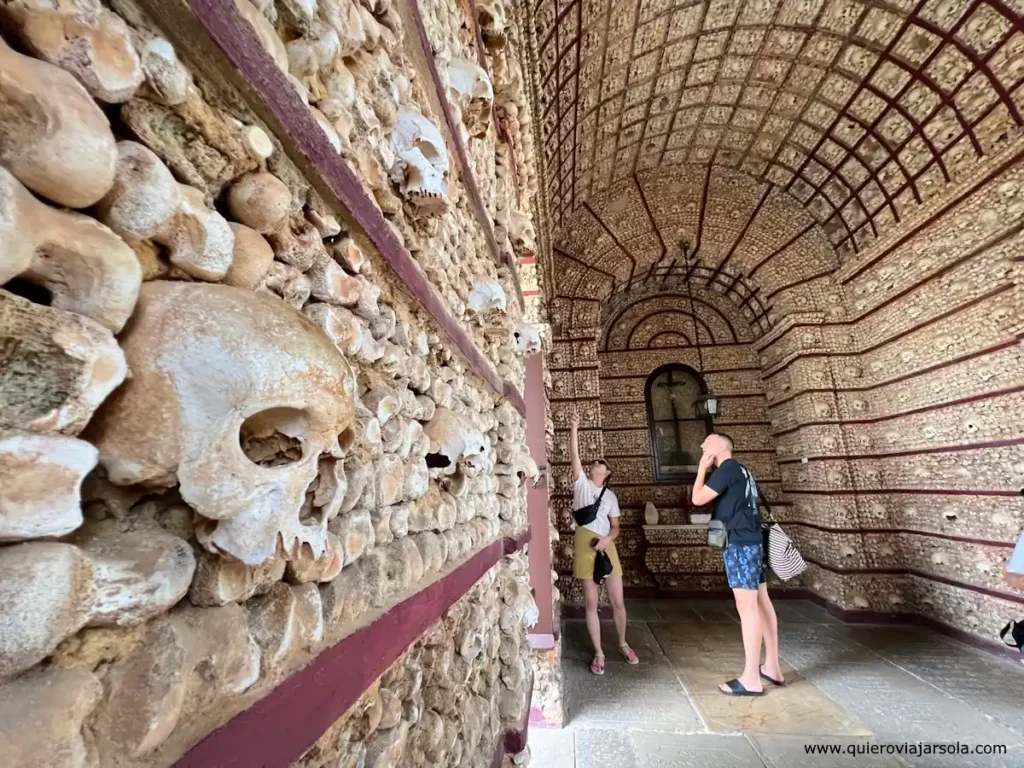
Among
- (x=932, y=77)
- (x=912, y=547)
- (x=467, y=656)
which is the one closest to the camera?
(x=467, y=656)

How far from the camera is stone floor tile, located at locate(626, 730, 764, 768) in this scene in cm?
267

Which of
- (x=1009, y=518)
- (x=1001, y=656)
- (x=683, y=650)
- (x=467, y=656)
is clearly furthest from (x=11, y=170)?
(x=1001, y=656)

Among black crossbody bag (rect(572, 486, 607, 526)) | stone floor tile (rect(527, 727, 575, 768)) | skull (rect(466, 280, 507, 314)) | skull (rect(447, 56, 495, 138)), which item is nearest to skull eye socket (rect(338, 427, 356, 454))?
skull (rect(466, 280, 507, 314))

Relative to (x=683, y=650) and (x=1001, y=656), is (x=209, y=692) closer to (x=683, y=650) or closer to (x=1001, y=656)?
(x=683, y=650)

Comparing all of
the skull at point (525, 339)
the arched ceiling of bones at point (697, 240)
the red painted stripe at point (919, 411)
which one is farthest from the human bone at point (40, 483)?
the arched ceiling of bones at point (697, 240)

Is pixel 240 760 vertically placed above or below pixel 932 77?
below

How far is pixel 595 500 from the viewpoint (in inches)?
165

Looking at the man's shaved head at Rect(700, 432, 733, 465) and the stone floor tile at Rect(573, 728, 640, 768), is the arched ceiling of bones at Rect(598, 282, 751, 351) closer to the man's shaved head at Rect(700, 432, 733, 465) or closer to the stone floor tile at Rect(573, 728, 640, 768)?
the man's shaved head at Rect(700, 432, 733, 465)

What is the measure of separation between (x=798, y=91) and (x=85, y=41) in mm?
6179

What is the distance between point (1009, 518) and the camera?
13.0 feet

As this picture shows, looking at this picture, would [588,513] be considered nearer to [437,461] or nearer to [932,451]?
[437,461]

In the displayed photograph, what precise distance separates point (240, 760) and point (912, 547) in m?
6.62

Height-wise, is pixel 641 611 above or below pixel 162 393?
below

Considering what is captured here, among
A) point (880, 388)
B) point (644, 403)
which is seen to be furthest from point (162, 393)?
point (644, 403)
